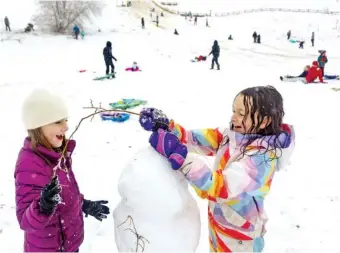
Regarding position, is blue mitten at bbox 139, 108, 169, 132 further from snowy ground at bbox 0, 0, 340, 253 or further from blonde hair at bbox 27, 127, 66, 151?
snowy ground at bbox 0, 0, 340, 253

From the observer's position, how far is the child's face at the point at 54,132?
212cm

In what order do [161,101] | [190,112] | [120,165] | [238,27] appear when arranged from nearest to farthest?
[120,165] < [190,112] < [161,101] < [238,27]

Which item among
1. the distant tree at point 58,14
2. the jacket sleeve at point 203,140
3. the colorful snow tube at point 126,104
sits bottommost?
the colorful snow tube at point 126,104

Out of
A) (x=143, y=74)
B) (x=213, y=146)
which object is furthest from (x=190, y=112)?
(x=213, y=146)

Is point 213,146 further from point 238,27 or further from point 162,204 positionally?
point 238,27

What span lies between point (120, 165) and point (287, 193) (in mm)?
2644

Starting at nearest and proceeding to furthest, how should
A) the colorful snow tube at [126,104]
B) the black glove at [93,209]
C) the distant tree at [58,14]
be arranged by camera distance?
the black glove at [93,209] → the colorful snow tube at [126,104] → the distant tree at [58,14]

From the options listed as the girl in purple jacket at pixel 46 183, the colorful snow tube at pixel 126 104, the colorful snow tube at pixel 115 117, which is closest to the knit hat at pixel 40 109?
the girl in purple jacket at pixel 46 183

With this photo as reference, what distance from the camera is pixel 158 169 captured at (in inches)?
71.1

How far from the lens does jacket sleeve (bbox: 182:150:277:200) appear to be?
1842 mm

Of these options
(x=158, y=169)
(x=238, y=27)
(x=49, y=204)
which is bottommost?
(x=238, y=27)

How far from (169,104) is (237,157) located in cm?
821

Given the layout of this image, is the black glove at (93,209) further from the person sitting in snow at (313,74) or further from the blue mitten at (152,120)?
the person sitting in snow at (313,74)

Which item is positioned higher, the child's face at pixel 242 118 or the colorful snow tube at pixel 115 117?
the child's face at pixel 242 118
